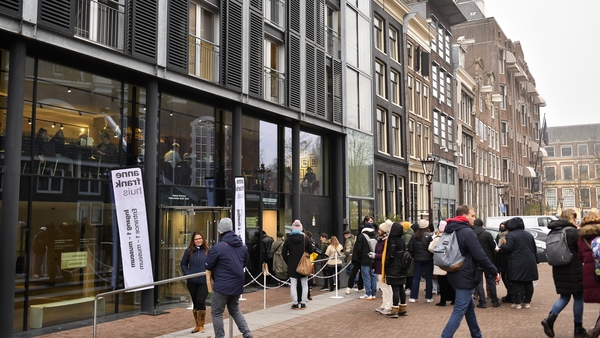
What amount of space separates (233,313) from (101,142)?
6.41m

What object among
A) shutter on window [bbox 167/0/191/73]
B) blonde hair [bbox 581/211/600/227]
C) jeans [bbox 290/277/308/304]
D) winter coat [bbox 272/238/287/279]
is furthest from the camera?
winter coat [bbox 272/238/287/279]

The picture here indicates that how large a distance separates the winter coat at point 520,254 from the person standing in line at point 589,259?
161 inches

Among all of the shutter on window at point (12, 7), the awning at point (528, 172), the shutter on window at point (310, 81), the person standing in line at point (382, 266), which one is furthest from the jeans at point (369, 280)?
the awning at point (528, 172)

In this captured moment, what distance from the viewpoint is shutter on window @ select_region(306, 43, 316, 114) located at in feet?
71.8

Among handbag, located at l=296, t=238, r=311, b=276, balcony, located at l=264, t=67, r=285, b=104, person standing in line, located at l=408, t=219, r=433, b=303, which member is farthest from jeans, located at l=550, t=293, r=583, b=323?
balcony, located at l=264, t=67, r=285, b=104

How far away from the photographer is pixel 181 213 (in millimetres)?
15477

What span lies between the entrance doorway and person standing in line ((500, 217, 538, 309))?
24.8ft

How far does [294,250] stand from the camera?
13805mm

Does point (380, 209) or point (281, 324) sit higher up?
point (380, 209)

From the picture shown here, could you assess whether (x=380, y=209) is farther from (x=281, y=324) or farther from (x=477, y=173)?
(x=477, y=173)

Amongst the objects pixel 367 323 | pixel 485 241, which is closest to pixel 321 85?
pixel 485 241

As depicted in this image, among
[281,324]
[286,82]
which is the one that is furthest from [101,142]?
[286,82]

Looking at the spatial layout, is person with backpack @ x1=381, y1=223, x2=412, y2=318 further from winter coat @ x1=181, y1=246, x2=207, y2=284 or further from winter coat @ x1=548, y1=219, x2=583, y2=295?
winter coat @ x1=181, y1=246, x2=207, y2=284

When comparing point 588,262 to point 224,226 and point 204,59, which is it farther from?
point 204,59
